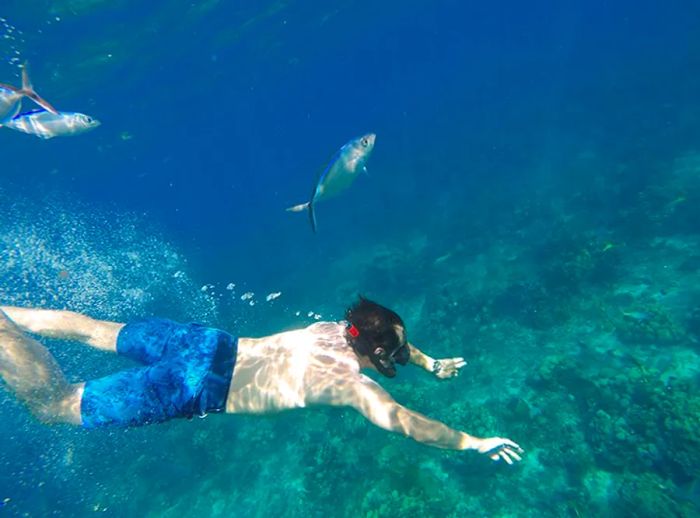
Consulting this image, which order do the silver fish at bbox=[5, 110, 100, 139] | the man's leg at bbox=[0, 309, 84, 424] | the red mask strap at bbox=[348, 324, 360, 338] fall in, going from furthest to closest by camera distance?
the silver fish at bbox=[5, 110, 100, 139] → the man's leg at bbox=[0, 309, 84, 424] → the red mask strap at bbox=[348, 324, 360, 338]

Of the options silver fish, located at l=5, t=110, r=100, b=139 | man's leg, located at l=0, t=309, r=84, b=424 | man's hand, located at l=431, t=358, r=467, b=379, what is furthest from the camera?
silver fish, located at l=5, t=110, r=100, b=139

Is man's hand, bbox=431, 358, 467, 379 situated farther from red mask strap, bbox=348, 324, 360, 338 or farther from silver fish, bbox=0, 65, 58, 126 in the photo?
silver fish, bbox=0, 65, 58, 126

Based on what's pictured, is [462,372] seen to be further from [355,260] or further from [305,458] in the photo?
Answer: [355,260]

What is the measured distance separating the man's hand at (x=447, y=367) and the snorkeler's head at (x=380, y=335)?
85 centimetres

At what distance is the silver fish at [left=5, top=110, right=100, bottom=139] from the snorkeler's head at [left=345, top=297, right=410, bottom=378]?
6.40 metres

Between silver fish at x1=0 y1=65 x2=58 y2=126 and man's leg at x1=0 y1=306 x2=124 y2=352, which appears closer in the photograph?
silver fish at x1=0 y1=65 x2=58 y2=126

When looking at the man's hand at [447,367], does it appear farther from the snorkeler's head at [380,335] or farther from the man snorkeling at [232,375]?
the snorkeler's head at [380,335]

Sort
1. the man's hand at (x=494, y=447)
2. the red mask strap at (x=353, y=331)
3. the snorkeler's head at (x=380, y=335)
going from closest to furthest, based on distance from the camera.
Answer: the man's hand at (x=494, y=447) → the snorkeler's head at (x=380, y=335) → the red mask strap at (x=353, y=331)

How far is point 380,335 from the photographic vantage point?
12.3ft

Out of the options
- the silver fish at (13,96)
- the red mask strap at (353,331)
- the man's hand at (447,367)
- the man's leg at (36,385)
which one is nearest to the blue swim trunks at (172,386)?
the man's leg at (36,385)

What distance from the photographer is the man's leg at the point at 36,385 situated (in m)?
4.73

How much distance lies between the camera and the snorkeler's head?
3.75 metres

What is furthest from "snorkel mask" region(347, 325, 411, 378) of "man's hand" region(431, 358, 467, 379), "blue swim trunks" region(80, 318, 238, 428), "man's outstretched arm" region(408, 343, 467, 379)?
Answer: "blue swim trunks" region(80, 318, 238, 428)

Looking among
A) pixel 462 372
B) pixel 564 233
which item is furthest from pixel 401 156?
pixel 462 372
